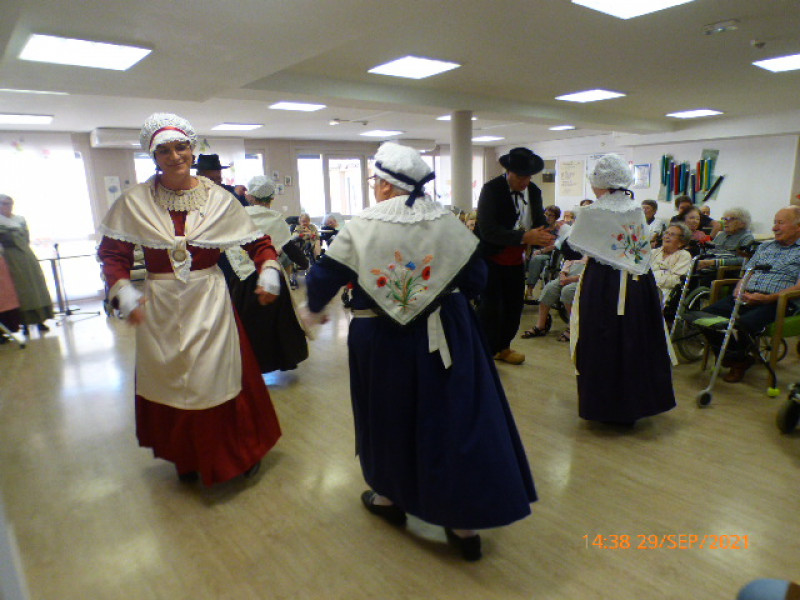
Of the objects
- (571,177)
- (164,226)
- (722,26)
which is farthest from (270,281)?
(571,177)

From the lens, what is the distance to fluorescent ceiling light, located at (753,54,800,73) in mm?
5117

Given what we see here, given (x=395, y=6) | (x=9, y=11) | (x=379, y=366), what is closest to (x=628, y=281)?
(x=379, y=366)

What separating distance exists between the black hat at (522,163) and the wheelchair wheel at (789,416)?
6.05 ft

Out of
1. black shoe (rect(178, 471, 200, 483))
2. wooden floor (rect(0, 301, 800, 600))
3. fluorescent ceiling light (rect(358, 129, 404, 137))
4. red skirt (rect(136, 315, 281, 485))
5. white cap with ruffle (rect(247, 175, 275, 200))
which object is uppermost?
fluorescent ceiling light (rect(358, 129, 404, 137))

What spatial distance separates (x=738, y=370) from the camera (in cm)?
345

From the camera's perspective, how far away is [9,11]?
290cm

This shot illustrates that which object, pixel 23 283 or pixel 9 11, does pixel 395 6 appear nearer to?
pixel 9 11

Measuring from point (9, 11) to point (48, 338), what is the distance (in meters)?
3.19

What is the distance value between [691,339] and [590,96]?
177 inches

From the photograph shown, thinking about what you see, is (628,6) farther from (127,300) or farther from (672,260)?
(127,300)

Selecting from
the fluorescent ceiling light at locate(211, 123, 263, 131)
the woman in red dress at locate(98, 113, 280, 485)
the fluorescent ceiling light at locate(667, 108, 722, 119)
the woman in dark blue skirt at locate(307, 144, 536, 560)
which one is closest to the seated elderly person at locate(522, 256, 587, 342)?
the woman in dark blue skirt at locate(307, 144, 536, 560)

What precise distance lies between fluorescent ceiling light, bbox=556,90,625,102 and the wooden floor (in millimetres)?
4953

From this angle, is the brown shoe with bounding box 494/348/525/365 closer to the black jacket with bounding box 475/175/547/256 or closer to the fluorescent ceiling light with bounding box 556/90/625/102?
the black jacket with bounding box 475/175/547/256

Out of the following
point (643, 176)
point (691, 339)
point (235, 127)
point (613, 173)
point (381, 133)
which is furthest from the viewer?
point (643, 176)
